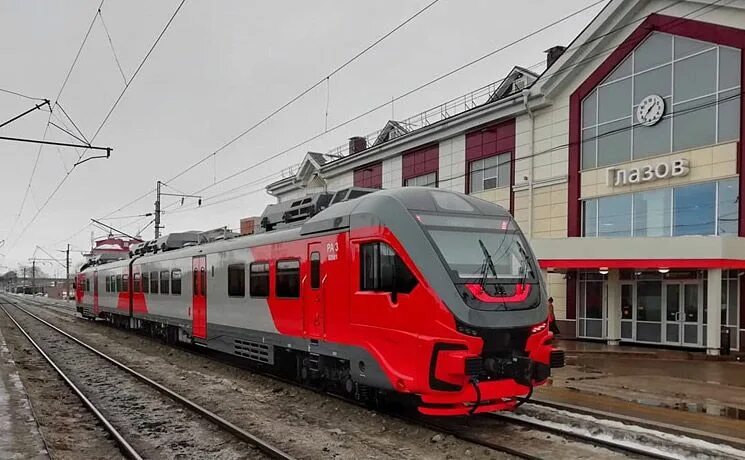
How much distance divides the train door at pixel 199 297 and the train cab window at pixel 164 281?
8.98 ft

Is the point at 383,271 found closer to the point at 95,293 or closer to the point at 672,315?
the point at 672,315

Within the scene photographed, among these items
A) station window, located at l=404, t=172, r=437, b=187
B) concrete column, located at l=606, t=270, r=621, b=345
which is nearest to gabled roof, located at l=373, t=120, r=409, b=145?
station window, located at l=404, t=172, r=437, b=187

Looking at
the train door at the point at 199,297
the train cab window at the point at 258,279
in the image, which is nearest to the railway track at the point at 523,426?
the train cab window at the point at 258,279

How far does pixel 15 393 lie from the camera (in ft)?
38.9

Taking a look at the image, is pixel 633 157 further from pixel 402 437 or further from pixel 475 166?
pixel 402 437

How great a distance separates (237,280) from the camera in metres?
14.3

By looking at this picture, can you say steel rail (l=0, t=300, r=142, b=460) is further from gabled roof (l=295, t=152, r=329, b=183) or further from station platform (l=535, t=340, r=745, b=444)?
gabled roof (l=295, t=152, r=329, b=183)

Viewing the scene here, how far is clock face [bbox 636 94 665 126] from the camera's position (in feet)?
64.7

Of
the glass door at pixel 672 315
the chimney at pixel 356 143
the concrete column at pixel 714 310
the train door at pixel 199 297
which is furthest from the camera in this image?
the chimney at pixel 356 143

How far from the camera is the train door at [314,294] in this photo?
10.5 metres

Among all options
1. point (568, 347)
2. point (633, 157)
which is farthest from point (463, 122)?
point (568, 347)

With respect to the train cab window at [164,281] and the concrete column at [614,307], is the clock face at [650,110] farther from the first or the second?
the train cab window at [164,281]

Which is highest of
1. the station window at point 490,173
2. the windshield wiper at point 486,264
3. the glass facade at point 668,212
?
the station window at point 490,173

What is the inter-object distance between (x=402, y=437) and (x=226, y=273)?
7755mm
